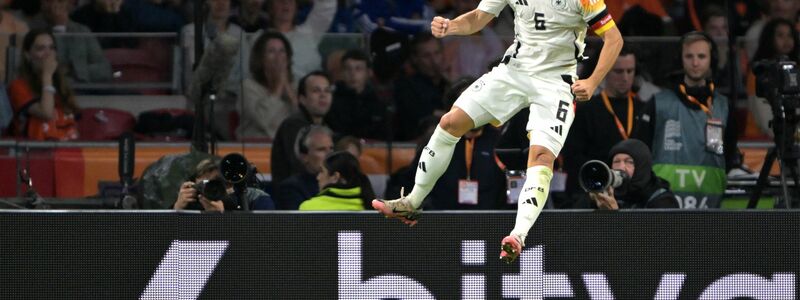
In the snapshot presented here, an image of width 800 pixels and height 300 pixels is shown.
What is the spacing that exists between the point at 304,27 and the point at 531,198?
4788 mm

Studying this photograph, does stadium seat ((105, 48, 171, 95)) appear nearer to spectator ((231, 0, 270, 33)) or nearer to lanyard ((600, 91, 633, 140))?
spectator ((231, 0, 270, 33))

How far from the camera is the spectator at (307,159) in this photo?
11.1m

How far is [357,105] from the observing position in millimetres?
12195

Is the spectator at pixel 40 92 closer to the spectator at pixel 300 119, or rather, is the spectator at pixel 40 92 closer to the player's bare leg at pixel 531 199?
the spectator at pixel 300 119

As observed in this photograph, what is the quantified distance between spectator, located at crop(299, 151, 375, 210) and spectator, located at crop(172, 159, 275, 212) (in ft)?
0.88

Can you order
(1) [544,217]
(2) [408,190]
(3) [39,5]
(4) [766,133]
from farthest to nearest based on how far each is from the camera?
1. (3) [39,5]
2. (4) [766,133]
3. (2) [408,190]
4. (1) [544,217]

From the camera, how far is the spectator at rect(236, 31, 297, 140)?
12.1 metres

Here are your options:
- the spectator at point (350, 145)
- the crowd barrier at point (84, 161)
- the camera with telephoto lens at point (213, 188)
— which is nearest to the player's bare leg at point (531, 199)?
the camera with telephoto lens at point (213, 188)

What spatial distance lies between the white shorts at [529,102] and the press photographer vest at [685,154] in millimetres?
2084

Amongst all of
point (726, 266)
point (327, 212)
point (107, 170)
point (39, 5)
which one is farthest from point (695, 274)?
point (39, 5)

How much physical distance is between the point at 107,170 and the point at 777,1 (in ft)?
17.3

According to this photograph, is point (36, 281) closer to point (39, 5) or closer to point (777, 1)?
point (39, 5)

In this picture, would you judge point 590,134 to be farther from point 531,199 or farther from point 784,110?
point 531,199

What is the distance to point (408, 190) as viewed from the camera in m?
11.5
